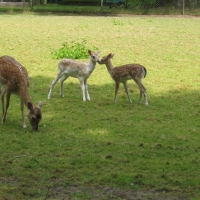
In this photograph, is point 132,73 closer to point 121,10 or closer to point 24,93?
point 24,93

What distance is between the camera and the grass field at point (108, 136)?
676 cm

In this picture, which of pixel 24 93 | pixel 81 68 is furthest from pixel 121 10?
pixel 24 93

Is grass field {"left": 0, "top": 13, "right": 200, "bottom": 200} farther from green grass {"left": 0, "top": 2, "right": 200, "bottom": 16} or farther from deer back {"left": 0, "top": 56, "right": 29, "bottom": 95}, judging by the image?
green grass {"left": 0, "top": 2, "right": 200, "bottom": 16}

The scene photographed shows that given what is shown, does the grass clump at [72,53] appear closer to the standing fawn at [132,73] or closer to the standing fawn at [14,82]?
the standing fawn at [132,73]

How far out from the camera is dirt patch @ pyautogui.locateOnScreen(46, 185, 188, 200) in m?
6.26

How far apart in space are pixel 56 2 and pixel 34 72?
2778 centimetres

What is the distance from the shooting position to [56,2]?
41.1 metres

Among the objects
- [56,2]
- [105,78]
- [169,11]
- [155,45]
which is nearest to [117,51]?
[155,45]

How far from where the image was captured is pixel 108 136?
8.78m

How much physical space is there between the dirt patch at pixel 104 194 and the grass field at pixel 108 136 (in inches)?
0.9

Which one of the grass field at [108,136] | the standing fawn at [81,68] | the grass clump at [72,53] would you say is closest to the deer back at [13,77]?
the grass field at [108,136]

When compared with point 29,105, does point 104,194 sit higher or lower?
lower

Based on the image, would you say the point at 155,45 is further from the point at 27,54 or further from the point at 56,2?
the point at 56,2

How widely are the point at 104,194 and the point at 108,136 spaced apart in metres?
2.46
